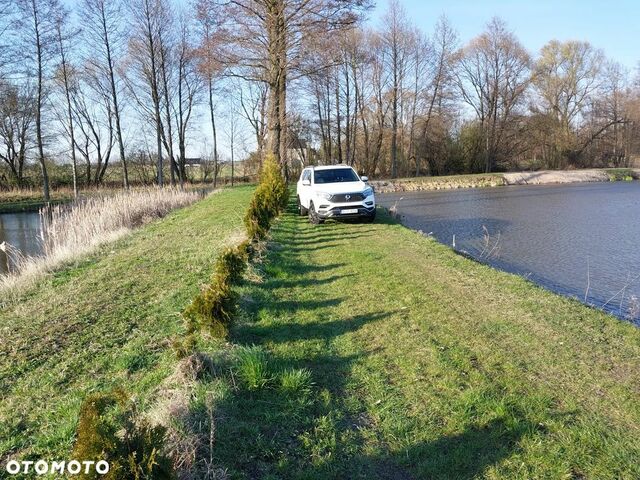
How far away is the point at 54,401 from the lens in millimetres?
3619

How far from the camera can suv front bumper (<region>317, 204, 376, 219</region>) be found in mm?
13148

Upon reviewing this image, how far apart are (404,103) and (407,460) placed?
47118 millimetres

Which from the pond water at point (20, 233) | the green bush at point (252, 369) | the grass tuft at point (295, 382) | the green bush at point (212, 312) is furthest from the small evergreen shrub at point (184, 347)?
the pond water at point (20, 233)

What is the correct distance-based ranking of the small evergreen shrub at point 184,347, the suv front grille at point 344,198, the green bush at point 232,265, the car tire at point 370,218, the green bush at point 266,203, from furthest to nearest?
the car tire at point 370,218 → the suv front grille at point 344,198 → the green bush at point 266,203 → the green bush at point 232,265 → the small evergreen shrub at point 184,347

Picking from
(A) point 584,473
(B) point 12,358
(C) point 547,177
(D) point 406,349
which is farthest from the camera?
(C) point 547,177

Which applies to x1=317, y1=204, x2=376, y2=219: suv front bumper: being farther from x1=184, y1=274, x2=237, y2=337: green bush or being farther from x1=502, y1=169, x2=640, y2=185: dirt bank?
x1=502, y1=169, x2=640, y2=185: dirt bank

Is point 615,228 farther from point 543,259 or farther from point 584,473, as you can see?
point 584,473

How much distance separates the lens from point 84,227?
13430mm

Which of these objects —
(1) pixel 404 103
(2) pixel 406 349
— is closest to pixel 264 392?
(2) pixel 406 349

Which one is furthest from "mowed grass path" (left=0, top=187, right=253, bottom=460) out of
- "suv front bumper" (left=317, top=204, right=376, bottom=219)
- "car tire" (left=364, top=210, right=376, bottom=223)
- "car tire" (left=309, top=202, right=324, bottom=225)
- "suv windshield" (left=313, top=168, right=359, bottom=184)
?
"suv windshield" (left=313, top=168, right=359, bottom=184)

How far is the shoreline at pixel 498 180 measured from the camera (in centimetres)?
3759

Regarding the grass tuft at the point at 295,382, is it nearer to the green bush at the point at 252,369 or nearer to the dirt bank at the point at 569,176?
the green bush at the point at 252,369

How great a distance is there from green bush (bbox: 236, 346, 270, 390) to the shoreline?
Answer: 1308 inches

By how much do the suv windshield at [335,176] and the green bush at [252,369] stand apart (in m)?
10.4
